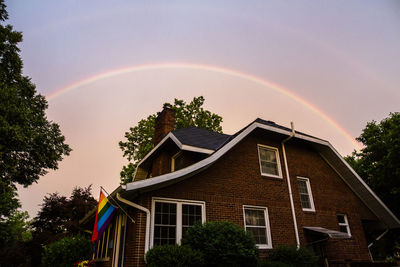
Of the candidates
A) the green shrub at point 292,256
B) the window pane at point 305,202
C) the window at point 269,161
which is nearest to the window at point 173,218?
the green shrub at point 292,256

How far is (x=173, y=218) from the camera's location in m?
8.00

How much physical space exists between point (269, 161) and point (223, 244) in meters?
5.46

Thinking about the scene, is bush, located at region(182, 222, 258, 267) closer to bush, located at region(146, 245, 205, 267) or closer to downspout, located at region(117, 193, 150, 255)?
bush, located at region(146, 245, 205, 267)

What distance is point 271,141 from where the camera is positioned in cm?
1172

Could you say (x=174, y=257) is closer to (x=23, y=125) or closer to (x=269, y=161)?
(x=269, y=161)

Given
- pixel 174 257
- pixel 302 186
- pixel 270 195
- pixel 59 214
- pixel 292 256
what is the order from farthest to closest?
pixel 59 214
pixel 302 186
pixel 270 195
pixel 292 256
pixel 174 257

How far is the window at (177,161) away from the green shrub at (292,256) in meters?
4.69

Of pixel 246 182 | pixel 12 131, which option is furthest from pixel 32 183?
pixel 246 182

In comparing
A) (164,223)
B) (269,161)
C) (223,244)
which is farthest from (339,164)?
(164,223)

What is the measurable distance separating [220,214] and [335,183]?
7.69 m

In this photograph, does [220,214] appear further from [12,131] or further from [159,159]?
[12,131]

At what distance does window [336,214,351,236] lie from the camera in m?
12.2

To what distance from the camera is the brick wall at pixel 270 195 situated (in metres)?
8.26

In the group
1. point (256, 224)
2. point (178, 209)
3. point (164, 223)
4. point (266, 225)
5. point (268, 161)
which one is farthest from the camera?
point (268, 161)
